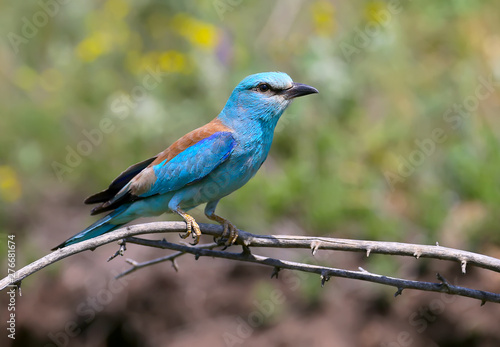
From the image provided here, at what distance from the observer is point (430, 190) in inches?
199

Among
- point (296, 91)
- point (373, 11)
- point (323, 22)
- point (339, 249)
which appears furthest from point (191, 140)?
point (373, 11)

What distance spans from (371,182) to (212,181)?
7.49 feet

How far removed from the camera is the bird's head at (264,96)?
11.6ft

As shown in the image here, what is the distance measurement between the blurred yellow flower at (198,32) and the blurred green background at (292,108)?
0.05 feet

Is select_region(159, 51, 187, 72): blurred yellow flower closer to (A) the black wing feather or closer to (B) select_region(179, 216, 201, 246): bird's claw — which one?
(A) the black wing feather

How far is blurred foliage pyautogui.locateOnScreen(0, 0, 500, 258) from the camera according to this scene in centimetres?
523

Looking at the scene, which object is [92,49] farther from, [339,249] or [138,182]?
[339,249]

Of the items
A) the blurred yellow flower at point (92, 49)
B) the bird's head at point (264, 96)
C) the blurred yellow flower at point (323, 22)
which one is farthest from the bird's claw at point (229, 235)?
the blurred yellow flower at point (92, 49)

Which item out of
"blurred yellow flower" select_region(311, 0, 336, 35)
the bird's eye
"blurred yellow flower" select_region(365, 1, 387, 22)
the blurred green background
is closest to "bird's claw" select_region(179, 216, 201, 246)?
the bird's eye

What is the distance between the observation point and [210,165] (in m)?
3.38

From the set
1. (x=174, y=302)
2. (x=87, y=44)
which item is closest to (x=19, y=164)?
(x=87, y=44)

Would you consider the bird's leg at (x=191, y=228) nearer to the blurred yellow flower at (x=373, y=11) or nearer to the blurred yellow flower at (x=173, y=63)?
the blurred yellow flower at (x=173, y=63)

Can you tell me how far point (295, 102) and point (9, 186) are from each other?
2650 millimetres

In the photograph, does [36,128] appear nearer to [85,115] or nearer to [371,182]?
[85,115]
